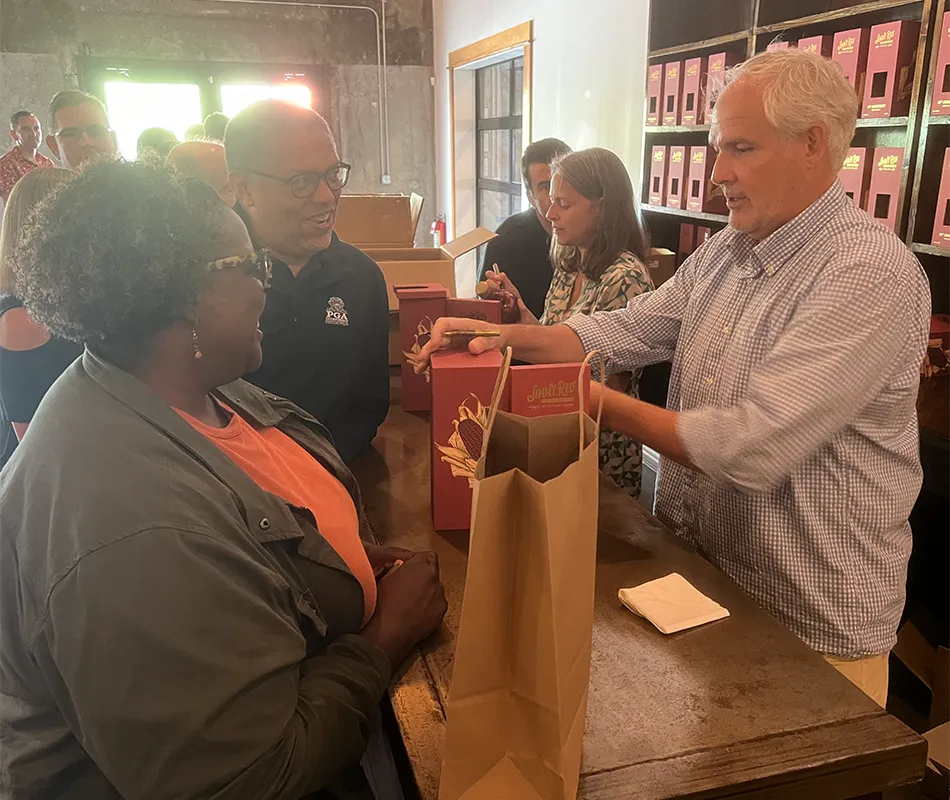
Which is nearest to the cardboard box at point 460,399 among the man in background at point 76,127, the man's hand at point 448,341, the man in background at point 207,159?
the man's hand at point 448,341

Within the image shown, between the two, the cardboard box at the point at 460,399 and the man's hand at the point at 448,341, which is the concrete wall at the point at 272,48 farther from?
the cardboard box at the point at 460,399

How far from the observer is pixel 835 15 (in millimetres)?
2332

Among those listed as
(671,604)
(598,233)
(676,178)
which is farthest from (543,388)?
(676,178)

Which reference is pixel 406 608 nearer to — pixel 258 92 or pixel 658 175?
pixel 658 175

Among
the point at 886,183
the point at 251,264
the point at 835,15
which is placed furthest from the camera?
the point at 835,15

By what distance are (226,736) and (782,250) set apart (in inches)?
44.2

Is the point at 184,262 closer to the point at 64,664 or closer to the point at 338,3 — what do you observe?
the point at 64,664

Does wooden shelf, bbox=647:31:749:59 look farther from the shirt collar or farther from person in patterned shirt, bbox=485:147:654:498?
the shirt collar

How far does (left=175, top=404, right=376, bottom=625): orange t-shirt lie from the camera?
1.05 metres

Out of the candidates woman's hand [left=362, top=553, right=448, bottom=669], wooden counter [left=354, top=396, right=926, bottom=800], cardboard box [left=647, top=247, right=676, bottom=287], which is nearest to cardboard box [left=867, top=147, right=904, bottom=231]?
cardboard box [left=647, top=247, right=676, bottom=287]

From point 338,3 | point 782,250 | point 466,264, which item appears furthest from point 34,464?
point 338,3

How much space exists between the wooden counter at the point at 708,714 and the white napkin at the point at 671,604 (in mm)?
15

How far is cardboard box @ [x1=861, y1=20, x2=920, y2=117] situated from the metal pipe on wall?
19.2ft

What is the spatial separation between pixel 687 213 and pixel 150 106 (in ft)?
19.9
